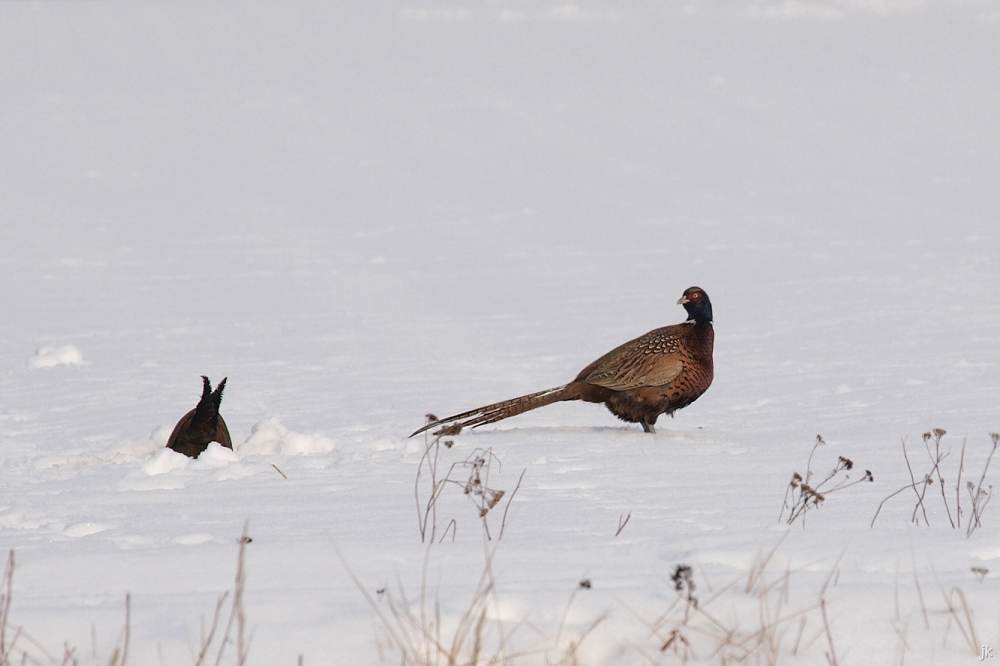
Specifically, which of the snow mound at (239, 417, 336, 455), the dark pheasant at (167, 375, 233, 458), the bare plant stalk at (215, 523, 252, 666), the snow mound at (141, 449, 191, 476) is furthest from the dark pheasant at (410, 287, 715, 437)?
the bare plant stalk at (215, 523, 252, 666)

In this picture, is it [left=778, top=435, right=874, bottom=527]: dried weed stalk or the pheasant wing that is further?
Answer: the pheasant wing

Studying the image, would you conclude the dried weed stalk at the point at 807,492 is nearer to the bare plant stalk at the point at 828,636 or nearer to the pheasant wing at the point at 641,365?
the bare plant stalk at the point at 828,636

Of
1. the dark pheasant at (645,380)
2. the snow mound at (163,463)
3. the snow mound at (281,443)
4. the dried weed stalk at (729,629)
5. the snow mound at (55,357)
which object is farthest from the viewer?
the snow mound at (55,357)

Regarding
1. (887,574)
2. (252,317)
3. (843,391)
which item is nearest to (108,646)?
(887,574)

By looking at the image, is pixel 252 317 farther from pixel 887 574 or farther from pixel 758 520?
pixel 887 574

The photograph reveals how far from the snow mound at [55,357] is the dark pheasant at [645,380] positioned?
4.31 m

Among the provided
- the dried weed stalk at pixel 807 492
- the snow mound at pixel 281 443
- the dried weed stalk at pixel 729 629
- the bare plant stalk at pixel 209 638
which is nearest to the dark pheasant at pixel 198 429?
the snow mound at pixel 281 443

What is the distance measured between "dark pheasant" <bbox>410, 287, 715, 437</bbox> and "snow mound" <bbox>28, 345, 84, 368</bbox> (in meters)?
4.31

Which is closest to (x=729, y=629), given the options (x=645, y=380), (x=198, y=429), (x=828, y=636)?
(x=828, y=636)

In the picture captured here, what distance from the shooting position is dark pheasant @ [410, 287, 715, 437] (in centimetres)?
593

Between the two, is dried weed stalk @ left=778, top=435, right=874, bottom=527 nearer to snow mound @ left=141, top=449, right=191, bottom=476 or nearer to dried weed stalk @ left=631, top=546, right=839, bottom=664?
dried weed stalk @ left=631, top=546, right=839, bottom=664

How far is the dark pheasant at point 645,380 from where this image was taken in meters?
5.93

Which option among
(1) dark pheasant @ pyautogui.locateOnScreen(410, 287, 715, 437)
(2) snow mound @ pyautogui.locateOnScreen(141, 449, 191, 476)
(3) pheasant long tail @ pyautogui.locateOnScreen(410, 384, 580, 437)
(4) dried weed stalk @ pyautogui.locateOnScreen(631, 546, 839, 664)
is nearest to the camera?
(4) dried weed stalk @ pyautogui.locateOnScreen(631, 546, 839, 664)

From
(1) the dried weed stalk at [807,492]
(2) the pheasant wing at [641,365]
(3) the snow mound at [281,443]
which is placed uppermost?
(2) the pheasant wing at [641,365]
